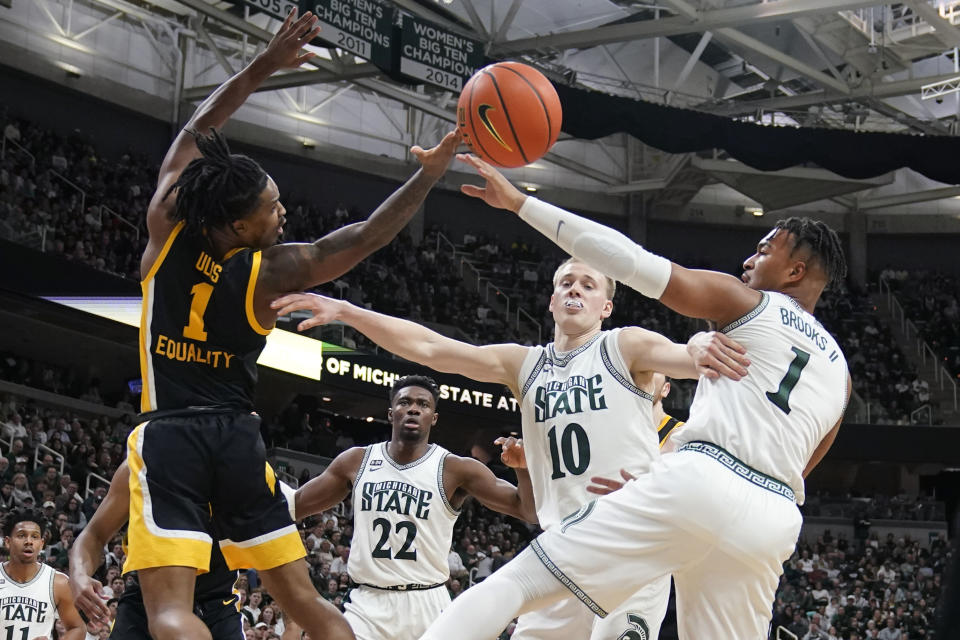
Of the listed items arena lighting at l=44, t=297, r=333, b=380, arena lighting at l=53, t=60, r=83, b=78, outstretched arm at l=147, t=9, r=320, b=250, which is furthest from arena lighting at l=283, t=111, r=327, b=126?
outstretched arm at l=147, t=9, r=320, b=250

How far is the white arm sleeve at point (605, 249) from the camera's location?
168 inches

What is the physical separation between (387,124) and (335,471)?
23047mm

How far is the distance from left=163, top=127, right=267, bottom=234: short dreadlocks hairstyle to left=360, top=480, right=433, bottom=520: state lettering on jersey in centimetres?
318

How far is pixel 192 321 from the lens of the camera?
419cm

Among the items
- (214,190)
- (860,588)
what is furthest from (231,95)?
(860,588)

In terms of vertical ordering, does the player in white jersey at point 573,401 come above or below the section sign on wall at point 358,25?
below

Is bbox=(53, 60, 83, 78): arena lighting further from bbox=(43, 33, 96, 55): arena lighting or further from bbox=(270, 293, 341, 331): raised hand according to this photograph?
bbox=(270, 293, 341, 331): raised hand

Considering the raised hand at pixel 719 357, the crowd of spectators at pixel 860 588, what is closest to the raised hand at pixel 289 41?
the raised hand at pixel 719 357

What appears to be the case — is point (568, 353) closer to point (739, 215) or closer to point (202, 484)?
point (202, 484)

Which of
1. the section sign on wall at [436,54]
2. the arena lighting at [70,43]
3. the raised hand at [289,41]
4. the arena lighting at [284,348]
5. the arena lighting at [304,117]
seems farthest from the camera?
the arena lighting at [304,117]

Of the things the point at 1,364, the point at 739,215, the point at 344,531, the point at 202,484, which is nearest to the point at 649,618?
the point at 202,484

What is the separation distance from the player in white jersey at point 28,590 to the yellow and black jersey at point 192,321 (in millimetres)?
4435

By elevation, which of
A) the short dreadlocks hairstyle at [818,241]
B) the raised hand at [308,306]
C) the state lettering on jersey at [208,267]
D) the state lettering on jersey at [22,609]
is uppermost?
the short dreadlocks hairstyle at [818,241]

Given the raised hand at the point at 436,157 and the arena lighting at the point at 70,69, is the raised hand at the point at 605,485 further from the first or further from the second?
the arena lighting at the point at 70,69
